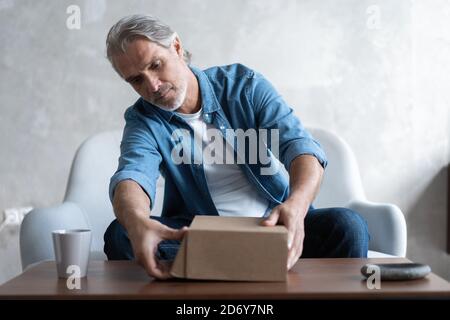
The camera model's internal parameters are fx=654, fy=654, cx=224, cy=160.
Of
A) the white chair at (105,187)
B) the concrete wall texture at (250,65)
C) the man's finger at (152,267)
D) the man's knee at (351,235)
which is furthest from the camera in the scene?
the concrete wall texture at (250,65)

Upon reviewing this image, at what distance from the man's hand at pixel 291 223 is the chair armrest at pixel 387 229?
56 centimetres

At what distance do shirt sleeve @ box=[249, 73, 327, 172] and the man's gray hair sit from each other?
27 cm

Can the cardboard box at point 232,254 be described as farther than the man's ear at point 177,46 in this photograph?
No

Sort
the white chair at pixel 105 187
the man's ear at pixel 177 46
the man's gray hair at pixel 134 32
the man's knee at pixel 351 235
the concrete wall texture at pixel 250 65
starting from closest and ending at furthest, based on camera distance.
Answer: the man's knee at pixel 351 235 < the man's gray hair at pixel 134 32 < the man's ear at pixel 177 46 < the white chair at pixel 105 187 < the concrete wall texture at pixel 250 65

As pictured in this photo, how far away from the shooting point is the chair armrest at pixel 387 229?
65.9 inches

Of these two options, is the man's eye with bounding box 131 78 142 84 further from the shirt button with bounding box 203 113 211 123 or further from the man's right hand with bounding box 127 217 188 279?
the man's right hand with bounding box 127 217 188 279

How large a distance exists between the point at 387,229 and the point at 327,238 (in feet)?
1.10

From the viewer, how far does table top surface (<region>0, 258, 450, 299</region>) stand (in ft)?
3.15

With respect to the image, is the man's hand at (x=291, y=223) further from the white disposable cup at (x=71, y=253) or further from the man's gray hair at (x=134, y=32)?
the man's gray hair at (x=134, y=32)

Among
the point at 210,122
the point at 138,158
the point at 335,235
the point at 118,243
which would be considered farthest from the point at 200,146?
the point at 335,235

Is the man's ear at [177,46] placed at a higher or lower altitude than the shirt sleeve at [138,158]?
higher

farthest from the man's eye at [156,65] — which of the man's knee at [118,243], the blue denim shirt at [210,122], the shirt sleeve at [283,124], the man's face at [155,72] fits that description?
the man's knee at [118,243]
